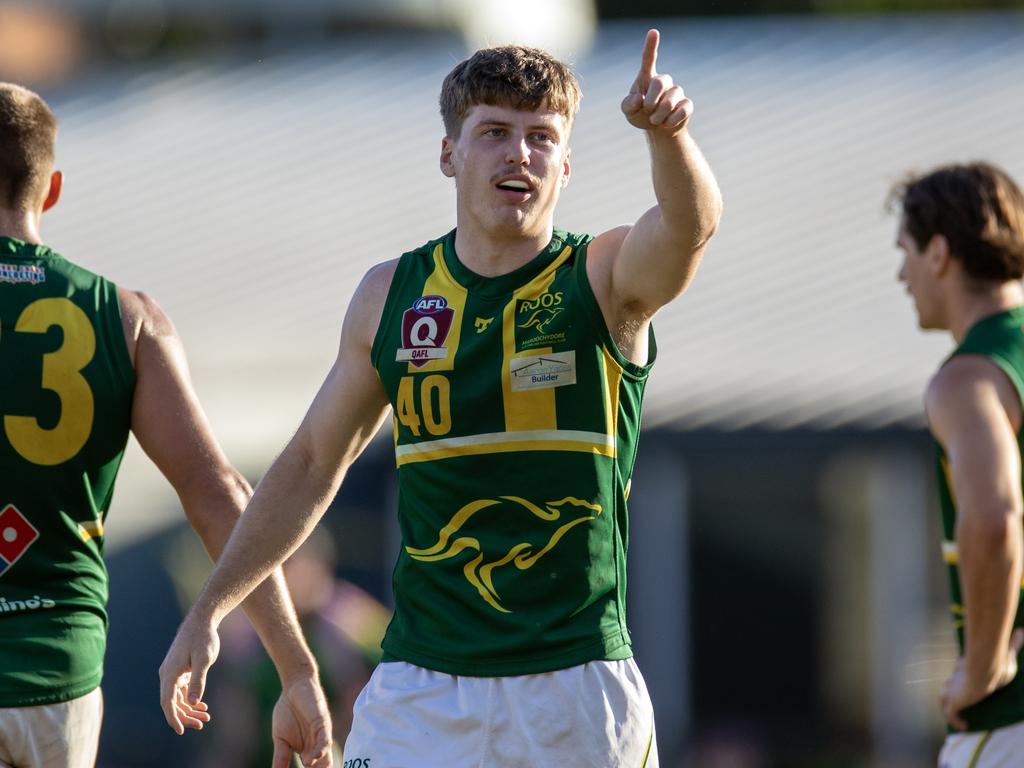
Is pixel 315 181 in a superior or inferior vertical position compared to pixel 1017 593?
superior

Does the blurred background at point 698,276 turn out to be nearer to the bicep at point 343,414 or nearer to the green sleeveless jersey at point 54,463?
the green sleeveless jersey at point 54,463

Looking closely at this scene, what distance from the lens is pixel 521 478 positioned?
3.91 meters

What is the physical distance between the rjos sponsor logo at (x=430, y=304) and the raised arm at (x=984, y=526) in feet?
4.28

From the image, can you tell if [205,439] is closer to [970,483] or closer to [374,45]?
[970,483]

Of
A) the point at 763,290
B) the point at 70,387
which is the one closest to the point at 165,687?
the point at 70,387

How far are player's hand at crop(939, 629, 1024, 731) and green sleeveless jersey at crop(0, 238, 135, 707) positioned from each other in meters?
2.32

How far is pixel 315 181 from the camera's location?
14414mm

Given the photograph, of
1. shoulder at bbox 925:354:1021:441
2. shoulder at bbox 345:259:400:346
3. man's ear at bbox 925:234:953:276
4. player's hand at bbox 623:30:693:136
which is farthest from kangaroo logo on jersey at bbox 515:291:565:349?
man's ear at bbox 925:234:953:276

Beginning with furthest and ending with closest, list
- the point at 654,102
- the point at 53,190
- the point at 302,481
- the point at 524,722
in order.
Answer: the point at 53,190
the point at 302,481
the point at 524,722
the point at 654,102

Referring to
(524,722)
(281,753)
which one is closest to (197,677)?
(281,753)

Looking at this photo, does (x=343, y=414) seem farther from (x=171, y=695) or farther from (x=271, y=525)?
(x=171, y=695)

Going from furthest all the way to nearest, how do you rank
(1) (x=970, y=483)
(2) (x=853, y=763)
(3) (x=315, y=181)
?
(3) (x=315, y=181) < (2) (x=853, y=763) < (1) (x=970, y=483)

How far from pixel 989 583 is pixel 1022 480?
311 millimetres

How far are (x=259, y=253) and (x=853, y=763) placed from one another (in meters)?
6.57
